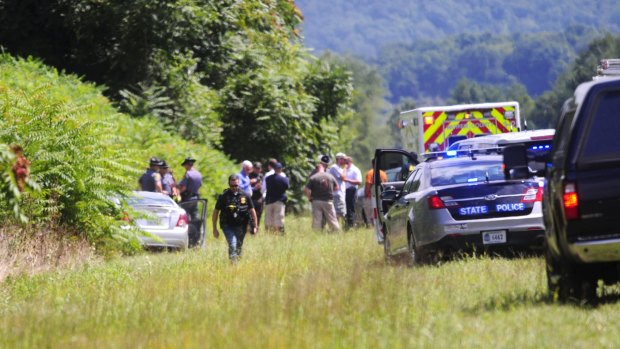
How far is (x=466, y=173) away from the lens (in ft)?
56.9

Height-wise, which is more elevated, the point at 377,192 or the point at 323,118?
the point at 323,118

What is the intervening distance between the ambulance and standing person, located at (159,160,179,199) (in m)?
5.52

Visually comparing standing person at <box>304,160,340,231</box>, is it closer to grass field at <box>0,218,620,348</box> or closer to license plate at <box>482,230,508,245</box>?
grass field at <box>0,218,620,348</box>

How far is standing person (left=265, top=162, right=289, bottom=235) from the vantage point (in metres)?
29.2

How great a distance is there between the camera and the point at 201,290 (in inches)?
564

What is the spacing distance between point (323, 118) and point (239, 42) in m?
5.50

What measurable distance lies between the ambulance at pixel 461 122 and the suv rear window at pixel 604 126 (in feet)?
58.7

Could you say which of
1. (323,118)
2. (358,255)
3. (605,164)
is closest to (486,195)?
(358,255)

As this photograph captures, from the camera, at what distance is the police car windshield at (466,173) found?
679 inches

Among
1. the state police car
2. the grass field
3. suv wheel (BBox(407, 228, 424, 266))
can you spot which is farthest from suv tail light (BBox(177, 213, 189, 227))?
the state police car

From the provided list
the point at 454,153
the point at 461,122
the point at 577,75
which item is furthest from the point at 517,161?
the point at 577,75

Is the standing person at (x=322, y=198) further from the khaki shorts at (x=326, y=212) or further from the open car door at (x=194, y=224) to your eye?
the open car door at (x=194, y=224)

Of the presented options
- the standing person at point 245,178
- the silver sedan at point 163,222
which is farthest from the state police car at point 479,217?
the standing person at point 245,178

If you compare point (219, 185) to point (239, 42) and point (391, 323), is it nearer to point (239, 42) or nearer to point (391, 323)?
point (239, 42)
